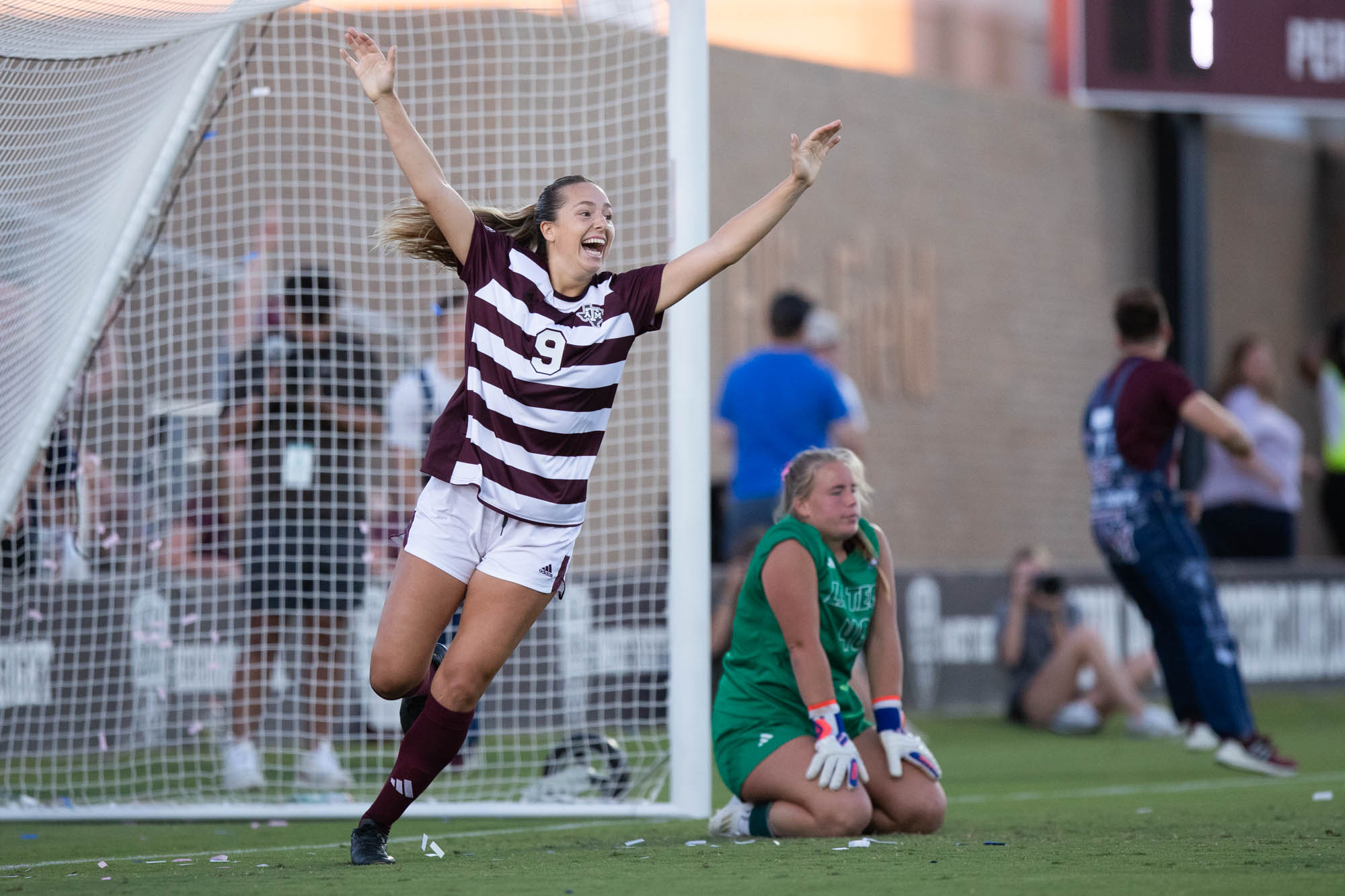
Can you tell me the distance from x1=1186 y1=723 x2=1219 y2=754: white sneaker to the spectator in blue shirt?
1.91m

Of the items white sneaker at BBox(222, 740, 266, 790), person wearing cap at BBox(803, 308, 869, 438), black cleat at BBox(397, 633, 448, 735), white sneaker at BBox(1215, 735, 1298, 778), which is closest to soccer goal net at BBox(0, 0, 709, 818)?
white sneaker at BBox(222, 740, 266, 790)

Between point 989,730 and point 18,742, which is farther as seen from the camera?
point 989,730

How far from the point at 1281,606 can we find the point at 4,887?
404 inches

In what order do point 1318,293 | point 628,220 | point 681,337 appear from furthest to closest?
point 1318,293 < point 628,220 < point 681,337

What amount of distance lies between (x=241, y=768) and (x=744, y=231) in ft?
10.7

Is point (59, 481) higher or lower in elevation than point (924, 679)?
higher

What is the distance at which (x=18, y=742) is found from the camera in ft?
21.0

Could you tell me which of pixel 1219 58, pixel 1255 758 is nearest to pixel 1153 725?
pixel 1255 758

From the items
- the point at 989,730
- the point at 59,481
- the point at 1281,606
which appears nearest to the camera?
the point at 59,481

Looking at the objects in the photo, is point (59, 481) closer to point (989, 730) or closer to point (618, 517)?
point (618, 517)

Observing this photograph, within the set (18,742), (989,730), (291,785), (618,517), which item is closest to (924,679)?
(989,730)

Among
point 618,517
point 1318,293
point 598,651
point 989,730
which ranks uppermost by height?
point 1318,293

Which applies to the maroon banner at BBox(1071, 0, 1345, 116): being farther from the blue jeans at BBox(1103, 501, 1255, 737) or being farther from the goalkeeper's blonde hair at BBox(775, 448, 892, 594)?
the goalkeeper's blonde hair at BBox(775, 448, 892, 594)

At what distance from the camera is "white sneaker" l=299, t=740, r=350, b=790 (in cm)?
629
